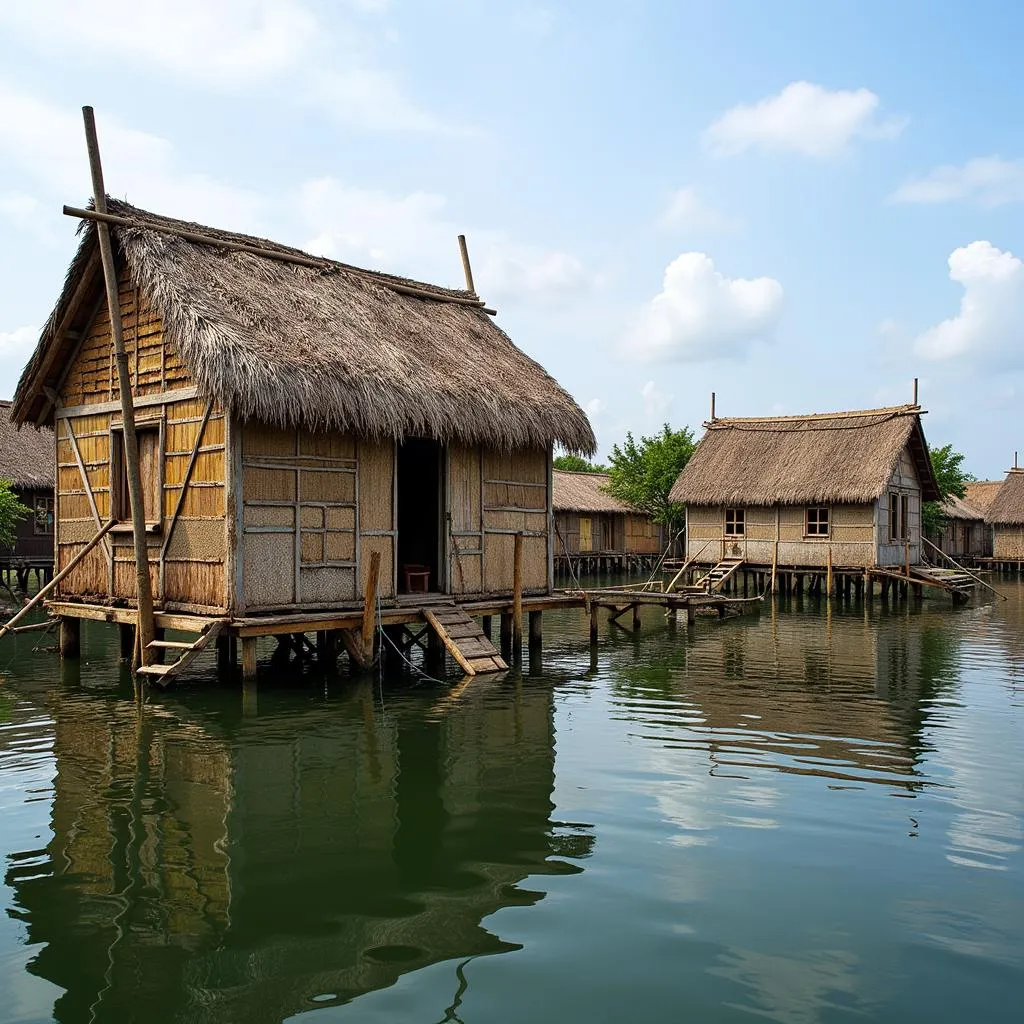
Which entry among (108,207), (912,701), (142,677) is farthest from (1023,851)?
(108,207)

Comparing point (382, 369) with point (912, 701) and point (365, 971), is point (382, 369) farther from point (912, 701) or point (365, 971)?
point (365, 971)

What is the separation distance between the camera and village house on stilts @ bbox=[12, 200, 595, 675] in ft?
42.8

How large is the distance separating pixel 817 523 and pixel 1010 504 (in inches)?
810

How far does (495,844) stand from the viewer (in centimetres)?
731

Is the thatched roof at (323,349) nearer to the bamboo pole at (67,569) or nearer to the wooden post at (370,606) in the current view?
the wooden post at (370,606)

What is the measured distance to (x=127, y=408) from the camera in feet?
42.0

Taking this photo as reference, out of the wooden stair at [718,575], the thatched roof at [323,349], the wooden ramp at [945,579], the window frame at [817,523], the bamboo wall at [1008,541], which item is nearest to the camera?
the thatched roof at [323,349]

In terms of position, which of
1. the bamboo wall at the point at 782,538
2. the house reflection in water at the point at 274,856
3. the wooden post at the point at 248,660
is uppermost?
the bamboo wall at the point at 782,538

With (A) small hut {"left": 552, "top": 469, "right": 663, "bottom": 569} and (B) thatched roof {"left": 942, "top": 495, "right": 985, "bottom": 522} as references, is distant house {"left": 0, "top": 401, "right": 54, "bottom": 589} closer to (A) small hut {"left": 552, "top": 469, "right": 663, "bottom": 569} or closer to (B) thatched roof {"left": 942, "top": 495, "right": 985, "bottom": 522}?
(A) small hut {"left": 552, "top": 469, "right": 663, "bottom": 569}

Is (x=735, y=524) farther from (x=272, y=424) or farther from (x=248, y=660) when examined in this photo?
(x=248, y=660)

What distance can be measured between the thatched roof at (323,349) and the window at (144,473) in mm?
1873

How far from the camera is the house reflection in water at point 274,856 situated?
528 centimetres

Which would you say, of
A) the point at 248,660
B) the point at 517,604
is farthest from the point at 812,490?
the point at 248,660

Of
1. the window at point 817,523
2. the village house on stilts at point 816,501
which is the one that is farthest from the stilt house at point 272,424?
the window at point 817,523
